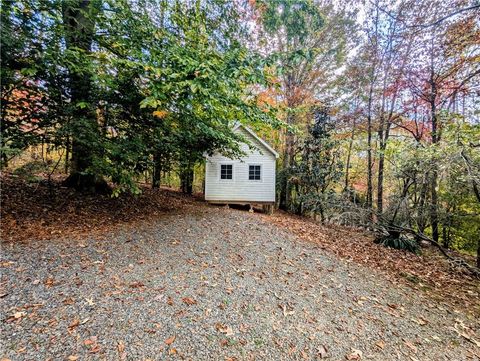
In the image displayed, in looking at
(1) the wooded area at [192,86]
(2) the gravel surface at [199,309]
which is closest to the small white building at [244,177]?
(1) the wooded area at [192,86]

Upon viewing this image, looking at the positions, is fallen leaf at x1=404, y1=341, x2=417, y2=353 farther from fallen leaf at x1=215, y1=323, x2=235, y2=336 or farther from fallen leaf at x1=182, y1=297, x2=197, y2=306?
fallen leaf at x1=182, y1=297, x2=197, y2=306

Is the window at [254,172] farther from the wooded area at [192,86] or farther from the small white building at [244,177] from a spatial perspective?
the wooded area at [192,86]

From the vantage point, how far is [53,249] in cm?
387

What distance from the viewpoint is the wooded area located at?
3709 millimetres

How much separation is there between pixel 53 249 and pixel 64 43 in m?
3.84

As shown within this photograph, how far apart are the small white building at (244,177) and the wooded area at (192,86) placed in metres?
2.49

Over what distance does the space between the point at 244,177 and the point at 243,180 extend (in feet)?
0.52

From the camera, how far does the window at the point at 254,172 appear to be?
11227 mm

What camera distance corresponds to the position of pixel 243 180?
439 inches

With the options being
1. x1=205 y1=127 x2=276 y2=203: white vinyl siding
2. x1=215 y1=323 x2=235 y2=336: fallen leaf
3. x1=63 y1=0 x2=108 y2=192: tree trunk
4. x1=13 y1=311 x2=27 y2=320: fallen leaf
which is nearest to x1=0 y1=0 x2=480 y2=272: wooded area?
x1=63 y1=0 x2=108 y2=192: tree trunk

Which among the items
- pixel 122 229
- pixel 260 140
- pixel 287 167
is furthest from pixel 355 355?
pixel 287 167

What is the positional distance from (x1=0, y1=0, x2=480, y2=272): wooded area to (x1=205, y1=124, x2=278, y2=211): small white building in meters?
2.49

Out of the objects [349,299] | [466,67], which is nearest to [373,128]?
[466,67]

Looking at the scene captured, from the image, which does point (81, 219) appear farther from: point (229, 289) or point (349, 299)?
point (349, 299)
